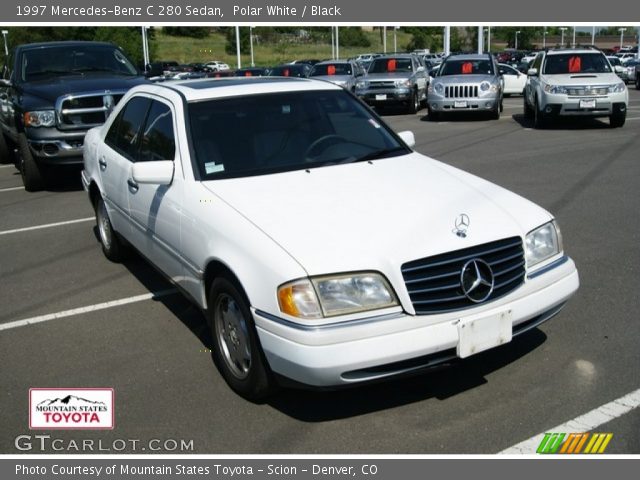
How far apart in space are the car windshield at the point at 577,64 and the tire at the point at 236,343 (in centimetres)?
1396

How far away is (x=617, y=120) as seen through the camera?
15.9 meters

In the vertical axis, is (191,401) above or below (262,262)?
below

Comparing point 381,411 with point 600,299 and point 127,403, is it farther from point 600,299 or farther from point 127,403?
point 600,299

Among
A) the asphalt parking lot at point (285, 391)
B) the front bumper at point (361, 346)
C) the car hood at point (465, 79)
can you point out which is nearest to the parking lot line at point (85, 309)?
the asphalt parking lot at point (285, 391)

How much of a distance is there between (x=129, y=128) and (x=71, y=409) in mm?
2678

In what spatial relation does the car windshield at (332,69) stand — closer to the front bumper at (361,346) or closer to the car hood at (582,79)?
the car hood at (582,79)

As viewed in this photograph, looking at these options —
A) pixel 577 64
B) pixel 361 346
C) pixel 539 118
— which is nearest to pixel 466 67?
pixel 577 64

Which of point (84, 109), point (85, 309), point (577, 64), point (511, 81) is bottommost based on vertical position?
point (511, 81)

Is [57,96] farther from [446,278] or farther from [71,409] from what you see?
[446,278]

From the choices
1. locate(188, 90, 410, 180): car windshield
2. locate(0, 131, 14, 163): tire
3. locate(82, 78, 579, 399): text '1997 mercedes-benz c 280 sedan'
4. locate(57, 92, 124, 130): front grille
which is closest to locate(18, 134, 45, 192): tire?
locate(57, 92, 124, 130): front grille

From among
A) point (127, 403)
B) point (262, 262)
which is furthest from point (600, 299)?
point (127, 403)

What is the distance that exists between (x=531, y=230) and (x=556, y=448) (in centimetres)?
122

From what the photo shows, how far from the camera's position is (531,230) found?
4.25 m

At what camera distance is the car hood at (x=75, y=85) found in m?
10.1
